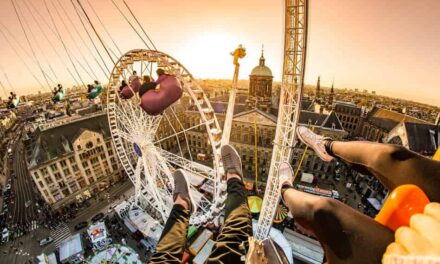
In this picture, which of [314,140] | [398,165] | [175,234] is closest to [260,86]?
[314,140]

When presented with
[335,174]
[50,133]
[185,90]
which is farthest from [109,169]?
[335,174]

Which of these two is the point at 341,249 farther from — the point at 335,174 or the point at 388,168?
the point at 335,174

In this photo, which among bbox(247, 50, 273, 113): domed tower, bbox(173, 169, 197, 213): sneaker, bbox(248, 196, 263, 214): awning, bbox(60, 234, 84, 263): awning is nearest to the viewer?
bbox(173, 169, 197, 213): sneaker

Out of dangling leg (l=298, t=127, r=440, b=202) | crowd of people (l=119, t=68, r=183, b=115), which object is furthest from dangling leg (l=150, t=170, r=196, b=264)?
dangling leg (l=298, t=127, r=440, b=202)

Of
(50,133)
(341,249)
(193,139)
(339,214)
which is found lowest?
(193,139)

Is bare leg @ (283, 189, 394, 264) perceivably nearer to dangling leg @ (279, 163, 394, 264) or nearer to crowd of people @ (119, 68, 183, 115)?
dangling leg @ (279, 163, 394, 264)

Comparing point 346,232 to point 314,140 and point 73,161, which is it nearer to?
point 314,140
